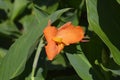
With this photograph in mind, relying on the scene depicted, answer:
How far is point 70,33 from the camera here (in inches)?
49.3

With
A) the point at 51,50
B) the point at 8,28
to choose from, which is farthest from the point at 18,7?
the point at 51,50

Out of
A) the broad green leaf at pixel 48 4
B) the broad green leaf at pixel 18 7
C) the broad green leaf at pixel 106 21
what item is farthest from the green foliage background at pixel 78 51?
the broad green leaf at pixel 18 7

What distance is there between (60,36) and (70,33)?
3 centimetres

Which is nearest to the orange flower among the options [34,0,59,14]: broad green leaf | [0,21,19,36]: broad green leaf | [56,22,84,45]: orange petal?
[56,22,84,45]: orange petal

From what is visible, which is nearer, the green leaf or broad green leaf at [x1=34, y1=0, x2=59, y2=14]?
the green leaf

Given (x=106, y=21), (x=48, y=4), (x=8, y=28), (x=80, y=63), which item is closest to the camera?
(x=106, y=21)

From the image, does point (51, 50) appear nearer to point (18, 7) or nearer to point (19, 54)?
point (19, 54)

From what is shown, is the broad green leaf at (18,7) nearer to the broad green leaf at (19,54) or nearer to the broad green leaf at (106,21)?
the broad green leaf at (19,54)

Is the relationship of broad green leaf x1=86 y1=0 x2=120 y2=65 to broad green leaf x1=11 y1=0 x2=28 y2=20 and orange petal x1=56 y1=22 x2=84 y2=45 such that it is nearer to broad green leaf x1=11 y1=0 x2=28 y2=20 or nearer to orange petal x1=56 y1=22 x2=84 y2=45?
orange petal x1=56 y1=22 x2=84 y2=45

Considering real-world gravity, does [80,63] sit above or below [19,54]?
below

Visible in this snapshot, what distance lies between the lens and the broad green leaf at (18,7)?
1902mm

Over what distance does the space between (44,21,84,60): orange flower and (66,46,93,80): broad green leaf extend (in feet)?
0.26

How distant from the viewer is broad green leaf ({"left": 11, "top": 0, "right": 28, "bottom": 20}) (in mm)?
1902

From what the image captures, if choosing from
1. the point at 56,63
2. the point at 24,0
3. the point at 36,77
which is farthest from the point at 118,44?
the point at 24,0
